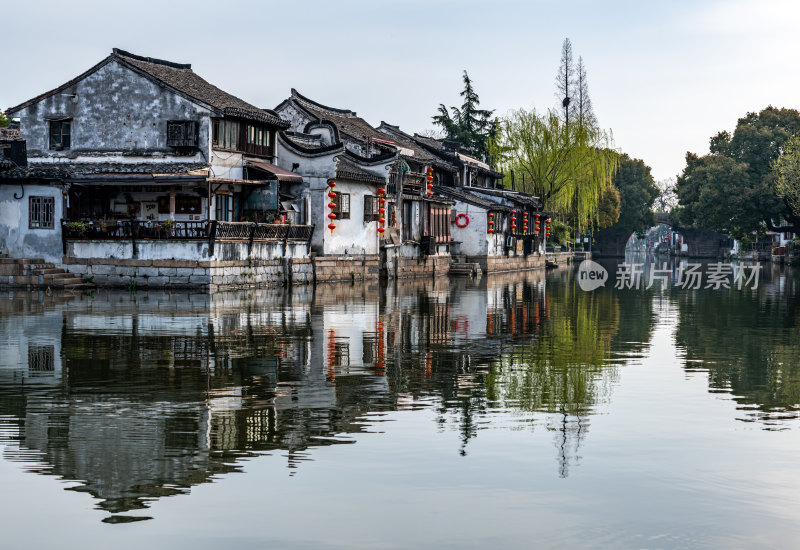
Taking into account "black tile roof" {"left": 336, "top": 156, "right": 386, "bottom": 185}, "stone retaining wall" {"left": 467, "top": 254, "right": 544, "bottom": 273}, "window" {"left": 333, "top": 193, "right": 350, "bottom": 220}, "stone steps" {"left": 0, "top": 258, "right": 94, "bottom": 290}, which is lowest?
"stone steps" {"left": 0, "top": 258, "right": 94, "bottom": 290}

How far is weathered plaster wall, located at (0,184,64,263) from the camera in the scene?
3956 centimetres

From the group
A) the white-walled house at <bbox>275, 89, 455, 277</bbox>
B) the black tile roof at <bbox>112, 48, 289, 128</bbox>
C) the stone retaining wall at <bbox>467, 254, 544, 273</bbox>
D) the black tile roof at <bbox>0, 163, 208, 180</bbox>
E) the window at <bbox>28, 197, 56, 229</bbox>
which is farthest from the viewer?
the stone retaining wall at <bbox>467, 254, 544, 273</bbox>

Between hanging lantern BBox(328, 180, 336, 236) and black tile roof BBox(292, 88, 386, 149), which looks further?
black tile roof BBox(292, 88, 386, 149)

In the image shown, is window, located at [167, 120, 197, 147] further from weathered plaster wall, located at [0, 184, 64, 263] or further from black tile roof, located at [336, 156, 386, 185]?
black tile roof, located at [336, 156, 386, 185]

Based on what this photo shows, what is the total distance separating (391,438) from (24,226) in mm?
32467

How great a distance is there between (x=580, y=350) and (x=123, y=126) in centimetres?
2627

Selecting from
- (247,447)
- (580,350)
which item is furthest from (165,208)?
(247,447)

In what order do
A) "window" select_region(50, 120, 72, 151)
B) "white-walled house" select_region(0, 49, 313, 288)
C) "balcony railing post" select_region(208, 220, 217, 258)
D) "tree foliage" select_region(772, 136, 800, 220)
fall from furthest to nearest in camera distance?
"tree foliage" select_region(772, 136, 800, 220)
"window" select_region(50, 120, 72, 151)
"white-walled house" select_region(0, 49, 313, 288)
"balcony railing post" select_region(208, 220, 217, 258)

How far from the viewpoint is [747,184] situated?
3398 inches

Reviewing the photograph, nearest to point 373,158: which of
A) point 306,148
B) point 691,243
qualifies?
point 306,148

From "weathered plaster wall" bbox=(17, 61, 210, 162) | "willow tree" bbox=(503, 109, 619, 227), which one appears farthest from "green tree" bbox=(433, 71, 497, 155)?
"weathered plaster wall" bbox=(17, 61, 210, 162)

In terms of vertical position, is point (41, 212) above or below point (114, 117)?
below

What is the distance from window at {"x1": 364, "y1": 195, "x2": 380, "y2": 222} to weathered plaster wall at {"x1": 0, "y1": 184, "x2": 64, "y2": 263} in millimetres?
15684

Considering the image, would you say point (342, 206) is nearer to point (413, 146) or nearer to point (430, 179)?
point (430, 179)
